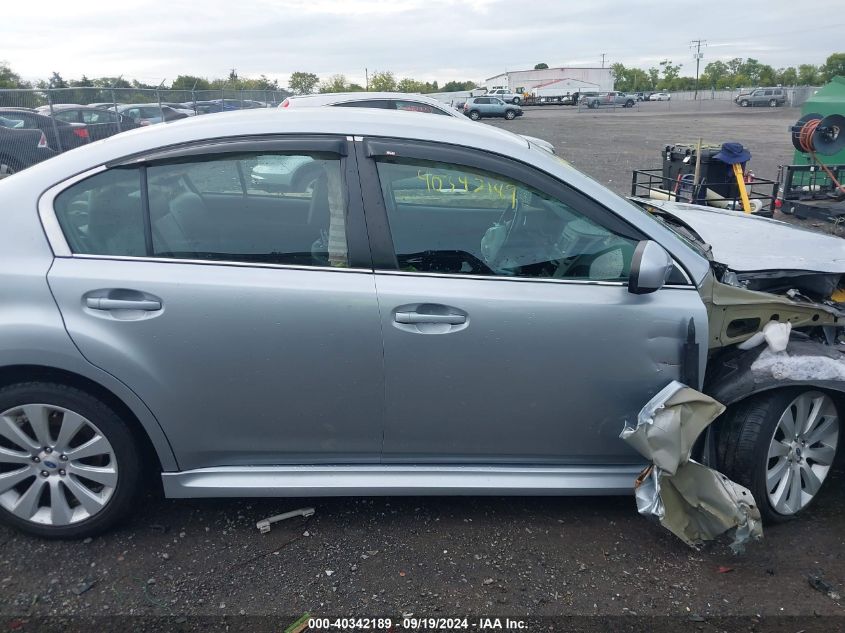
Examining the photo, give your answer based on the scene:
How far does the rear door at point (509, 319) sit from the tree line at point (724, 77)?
102 metres

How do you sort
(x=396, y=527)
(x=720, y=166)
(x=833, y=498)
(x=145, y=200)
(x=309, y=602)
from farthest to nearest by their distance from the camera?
(x=720, y=166)
(x=833, y=498)
(x=396, y=527)
(x=145, y=200)
(x=309, y=602)

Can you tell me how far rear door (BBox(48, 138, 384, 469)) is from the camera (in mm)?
2723

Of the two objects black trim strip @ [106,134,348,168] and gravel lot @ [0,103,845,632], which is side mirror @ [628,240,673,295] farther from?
black trim strip @ [106,134,348,168]

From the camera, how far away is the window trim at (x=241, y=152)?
9.16ft

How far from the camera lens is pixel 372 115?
3.15 m

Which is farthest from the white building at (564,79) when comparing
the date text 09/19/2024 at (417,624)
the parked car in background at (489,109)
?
the date text 09/19/2024 at (417,624)

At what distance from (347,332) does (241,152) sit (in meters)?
0.89

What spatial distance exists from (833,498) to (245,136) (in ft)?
10.6

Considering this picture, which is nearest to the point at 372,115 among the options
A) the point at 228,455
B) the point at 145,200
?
the point at 145,200

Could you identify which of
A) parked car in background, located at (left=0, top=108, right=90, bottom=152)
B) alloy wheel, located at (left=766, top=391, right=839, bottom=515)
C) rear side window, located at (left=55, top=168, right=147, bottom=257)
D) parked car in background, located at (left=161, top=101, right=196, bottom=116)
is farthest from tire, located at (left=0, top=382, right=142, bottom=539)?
parked car in background, located at (left=161, top=101, right=196, bottom=116)

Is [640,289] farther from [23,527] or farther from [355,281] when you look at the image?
[23,527]

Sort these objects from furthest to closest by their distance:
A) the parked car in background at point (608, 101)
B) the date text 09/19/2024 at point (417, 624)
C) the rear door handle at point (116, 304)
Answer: the parked car in background at point (608, 101), the rear door handle at point (116, 304), the date text 09/19/2024 at point (417, 624)

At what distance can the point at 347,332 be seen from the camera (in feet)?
9.04

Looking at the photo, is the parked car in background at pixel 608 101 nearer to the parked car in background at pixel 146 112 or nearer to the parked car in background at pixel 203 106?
the parked car in background at pixel 203 106
